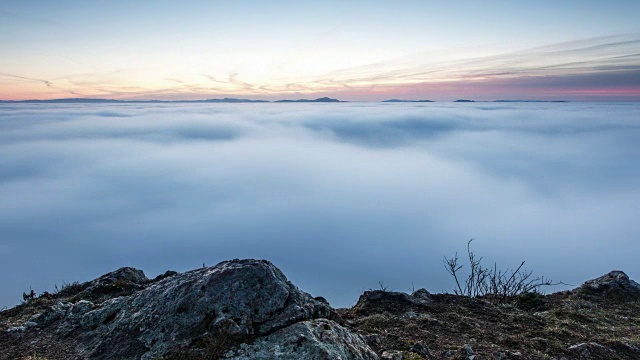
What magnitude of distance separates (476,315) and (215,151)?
5473 inches

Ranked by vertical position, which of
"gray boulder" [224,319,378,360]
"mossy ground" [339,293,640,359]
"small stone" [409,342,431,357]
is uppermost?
"gray boulder" [224,319,378,360]

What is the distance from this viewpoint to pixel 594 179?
4200 inches

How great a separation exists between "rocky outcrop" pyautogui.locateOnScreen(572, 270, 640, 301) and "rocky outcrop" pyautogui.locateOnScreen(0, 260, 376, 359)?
939 centimetres

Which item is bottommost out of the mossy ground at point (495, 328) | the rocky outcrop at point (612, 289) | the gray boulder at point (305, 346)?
the rocky outcrop at point (612, 289)

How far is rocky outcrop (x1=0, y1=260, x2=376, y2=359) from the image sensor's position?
5.85 metres

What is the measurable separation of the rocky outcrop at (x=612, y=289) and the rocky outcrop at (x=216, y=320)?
30.8 ft

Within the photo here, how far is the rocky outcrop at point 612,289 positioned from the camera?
A: 470 inches

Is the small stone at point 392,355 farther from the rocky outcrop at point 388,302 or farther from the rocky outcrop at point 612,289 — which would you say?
the rocky outcrop at point 612,289

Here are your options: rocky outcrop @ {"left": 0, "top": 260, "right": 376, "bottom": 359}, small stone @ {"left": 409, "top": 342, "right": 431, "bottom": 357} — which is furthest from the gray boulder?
small stone @ {"left": 409, "top": 342, "right": 431, "bottom": 357}

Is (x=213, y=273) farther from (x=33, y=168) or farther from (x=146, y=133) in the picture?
(x=146, y=133)

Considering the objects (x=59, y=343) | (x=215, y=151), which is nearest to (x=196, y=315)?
(x=59, y=343)

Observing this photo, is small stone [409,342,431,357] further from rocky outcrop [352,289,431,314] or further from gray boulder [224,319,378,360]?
rocky outcrop [352,289,431,314]

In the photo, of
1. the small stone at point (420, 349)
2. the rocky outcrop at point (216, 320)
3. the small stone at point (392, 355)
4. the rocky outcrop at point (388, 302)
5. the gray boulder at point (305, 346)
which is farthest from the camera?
the rocky outcrop at point (388, 302)

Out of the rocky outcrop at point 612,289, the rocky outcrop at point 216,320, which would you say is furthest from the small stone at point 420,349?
the rocky outcrop at point 612,289
